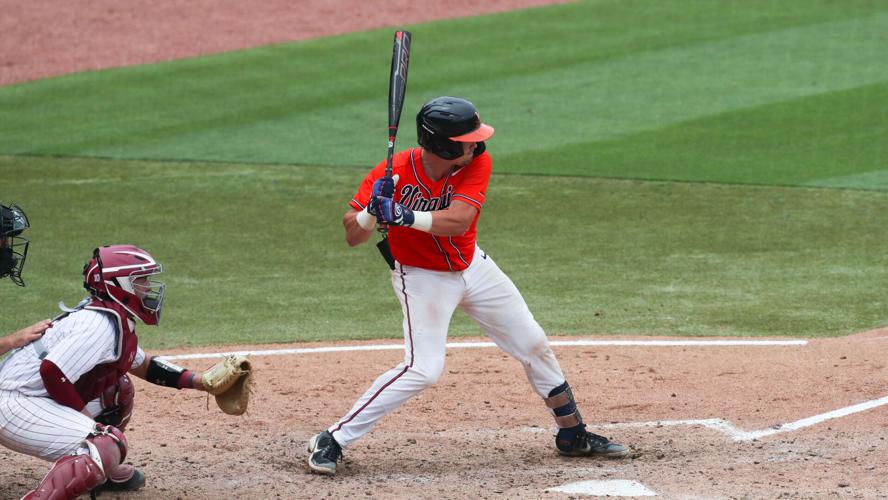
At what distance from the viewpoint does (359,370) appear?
313 inches

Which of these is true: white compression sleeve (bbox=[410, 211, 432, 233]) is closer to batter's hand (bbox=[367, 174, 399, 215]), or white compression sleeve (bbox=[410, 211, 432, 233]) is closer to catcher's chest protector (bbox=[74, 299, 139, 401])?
batter's hand (bbox=[367, 174, 399, 215])

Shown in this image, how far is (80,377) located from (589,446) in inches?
98.5

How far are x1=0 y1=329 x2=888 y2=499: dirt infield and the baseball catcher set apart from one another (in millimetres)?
655

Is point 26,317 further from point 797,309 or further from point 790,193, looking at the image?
point 790,193

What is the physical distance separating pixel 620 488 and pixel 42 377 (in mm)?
2560

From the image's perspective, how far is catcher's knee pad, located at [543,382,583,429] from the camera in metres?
6.36

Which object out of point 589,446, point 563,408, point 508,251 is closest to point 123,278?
point 563,408

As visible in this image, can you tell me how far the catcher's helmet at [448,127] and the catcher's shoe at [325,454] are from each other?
1.46 m

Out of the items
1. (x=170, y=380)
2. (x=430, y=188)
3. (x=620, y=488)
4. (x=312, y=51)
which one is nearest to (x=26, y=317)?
(x=170, y=380)

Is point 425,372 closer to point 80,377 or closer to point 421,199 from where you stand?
point 421,199

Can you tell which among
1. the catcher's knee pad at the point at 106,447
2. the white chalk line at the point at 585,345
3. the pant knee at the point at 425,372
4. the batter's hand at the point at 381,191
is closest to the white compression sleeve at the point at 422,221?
the batter's hand at the point at 381,191

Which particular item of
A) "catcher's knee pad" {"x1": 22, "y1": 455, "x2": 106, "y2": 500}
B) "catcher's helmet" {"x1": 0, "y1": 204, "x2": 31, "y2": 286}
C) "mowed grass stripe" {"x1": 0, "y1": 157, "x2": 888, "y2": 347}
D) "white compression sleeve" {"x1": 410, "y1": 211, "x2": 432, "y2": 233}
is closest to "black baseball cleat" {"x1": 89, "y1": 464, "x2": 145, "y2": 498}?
"catcher's knee pad" {"x1": 22, "y1": 455, "x2": 106, "y2": 500}

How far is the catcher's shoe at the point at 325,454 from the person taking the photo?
19.8 feet

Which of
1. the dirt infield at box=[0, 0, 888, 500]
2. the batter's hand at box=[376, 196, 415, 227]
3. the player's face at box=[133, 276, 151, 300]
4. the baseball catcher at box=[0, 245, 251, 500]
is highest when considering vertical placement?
the batter's hand at box=[376, 196, 415, 227]
